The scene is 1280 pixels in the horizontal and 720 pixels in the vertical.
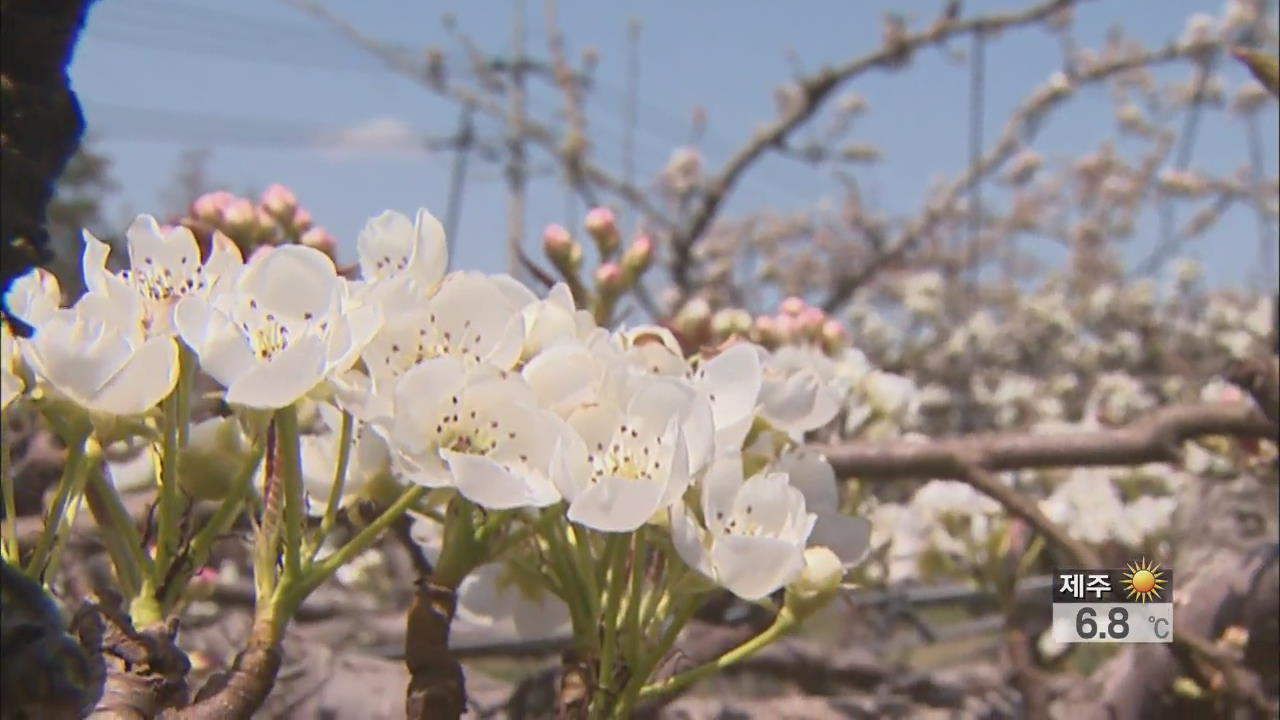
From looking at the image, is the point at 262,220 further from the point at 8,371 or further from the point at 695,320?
the point at 8,371

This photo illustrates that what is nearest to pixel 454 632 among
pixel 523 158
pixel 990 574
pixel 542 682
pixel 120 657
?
pixel 542 682

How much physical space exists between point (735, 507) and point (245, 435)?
0.24 metres

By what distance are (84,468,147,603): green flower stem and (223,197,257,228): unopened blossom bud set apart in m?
0.52

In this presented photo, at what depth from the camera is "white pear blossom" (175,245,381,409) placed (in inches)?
21.2

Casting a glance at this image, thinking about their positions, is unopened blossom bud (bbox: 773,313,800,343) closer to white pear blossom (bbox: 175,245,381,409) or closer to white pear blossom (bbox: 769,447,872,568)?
white pear blossom (bbox: 769,447,872,568)

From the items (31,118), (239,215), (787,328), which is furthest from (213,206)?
(31,118)

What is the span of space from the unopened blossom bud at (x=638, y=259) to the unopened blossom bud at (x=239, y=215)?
1.05 ft

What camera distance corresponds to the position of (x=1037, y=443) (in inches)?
48.9

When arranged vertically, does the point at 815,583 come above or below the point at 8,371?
below

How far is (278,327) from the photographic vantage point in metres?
0.58

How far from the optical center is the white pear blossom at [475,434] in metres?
0.55

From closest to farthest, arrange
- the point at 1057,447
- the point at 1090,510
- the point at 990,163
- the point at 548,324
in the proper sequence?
the point at 548,324 < the point at 1057,447 < the point at 1090,510 < the point at 990,163

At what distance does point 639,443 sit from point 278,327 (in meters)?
0.17
